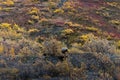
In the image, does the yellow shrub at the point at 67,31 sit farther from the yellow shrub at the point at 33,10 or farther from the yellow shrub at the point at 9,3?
the yellow shrub at the point at 9,3

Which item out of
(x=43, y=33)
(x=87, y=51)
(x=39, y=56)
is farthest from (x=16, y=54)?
(x=43, y=33)

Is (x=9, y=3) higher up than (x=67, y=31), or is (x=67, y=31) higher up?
(x=9, y=3)

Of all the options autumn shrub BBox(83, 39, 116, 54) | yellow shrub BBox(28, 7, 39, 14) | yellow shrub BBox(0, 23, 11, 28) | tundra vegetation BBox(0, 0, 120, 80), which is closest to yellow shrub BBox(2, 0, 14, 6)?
tundra vegetation BBox(0, 0, 120, 80)

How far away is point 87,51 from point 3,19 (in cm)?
1267

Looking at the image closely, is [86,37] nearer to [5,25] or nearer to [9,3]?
[5,25]

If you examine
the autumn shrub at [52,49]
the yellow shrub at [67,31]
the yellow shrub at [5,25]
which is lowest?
the yellow shrub at [67,31]

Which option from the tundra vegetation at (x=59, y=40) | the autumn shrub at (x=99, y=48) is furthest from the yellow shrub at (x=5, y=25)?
the autumn shrub at (x=99, y=48)

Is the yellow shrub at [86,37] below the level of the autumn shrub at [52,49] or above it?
below

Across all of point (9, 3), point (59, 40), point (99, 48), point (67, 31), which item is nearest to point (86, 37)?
point (59, 40)

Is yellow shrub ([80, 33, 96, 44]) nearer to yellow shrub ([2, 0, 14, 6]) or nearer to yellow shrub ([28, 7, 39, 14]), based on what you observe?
yellow shrub ([28, 7, 39, 14])

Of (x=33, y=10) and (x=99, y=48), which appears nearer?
(x=99, y=48)

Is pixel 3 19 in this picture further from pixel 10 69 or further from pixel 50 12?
pixel 10 69

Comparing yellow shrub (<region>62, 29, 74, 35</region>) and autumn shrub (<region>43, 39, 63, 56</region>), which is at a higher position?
autumn shrub (<region>43, 39, 63, 56</region>)

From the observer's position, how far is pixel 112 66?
1491cm
